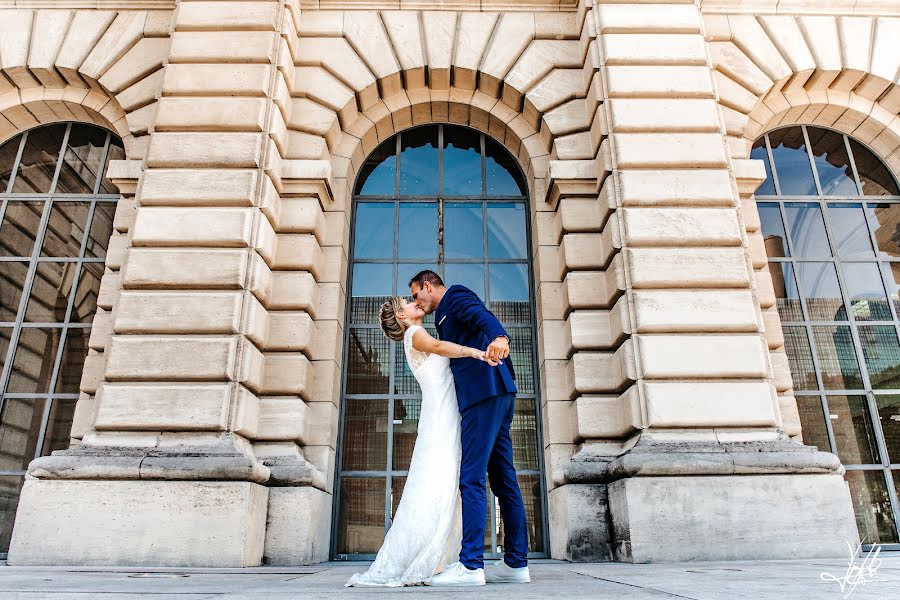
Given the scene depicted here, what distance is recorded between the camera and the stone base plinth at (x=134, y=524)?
5.58 metres

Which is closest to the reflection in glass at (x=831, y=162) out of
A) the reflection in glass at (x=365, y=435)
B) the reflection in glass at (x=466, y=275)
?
the reflection in glass at (x=466, y=275)

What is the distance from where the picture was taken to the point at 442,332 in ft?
14.4

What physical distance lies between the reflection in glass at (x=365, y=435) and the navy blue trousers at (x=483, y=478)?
3653 mm

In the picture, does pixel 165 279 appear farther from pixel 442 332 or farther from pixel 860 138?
pixel 860 138

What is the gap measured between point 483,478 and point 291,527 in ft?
10.7

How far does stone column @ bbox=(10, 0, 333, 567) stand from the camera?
569 cm

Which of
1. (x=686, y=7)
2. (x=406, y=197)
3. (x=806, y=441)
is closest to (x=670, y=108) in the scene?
(x=686, y=7)

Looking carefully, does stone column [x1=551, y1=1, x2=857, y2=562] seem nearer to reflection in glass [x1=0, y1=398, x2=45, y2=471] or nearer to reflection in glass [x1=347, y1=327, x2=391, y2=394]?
reflection in glass [x1=347, y1=327, x2=391, y2=394]

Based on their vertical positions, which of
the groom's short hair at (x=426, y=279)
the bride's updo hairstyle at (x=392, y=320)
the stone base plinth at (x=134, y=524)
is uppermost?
the groom's short hair at (x=426, y=279)

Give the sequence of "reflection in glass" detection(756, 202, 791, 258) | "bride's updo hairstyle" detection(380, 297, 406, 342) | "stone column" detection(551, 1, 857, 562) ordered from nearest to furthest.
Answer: "bride's updo hairstyle" detection(380, 297, 406, 342)
"stone column" detection(551, 1, 857, 562)
"reflection in glass" detection(756, 202, 791, 258)

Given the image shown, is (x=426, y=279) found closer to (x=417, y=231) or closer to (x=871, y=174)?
(x=417, y=231)

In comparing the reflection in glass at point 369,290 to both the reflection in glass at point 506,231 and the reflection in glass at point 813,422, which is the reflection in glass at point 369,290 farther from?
the reflection in glass at point 813,422

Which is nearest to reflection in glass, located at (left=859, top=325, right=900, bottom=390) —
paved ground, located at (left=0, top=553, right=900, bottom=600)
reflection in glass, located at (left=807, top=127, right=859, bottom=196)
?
reflection in glass, located at (left=807, top=127, right=859, bottom=196)

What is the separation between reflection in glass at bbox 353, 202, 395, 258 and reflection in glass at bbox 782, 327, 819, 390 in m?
5.35
